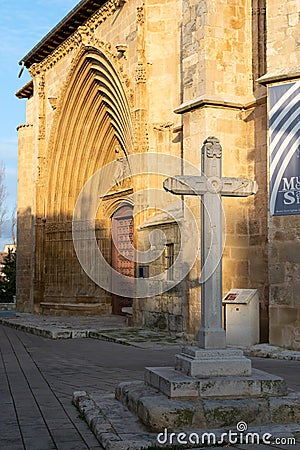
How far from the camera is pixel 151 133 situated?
1521 cm

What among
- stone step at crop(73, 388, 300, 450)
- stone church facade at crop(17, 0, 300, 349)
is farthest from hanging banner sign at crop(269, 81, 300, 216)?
stone step at crop(73, 388, 300, 450)

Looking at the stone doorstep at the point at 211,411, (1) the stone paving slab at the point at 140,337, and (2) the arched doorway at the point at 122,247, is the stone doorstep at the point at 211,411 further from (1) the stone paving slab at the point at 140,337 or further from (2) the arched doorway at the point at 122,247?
(2) the arched doorway at the point at 122,247

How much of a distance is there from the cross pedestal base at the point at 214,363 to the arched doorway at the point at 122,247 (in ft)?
44.3

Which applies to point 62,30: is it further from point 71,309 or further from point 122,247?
point 71,309

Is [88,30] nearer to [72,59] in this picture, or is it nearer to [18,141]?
[72,59]

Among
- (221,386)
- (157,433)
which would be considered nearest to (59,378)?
(221,386)

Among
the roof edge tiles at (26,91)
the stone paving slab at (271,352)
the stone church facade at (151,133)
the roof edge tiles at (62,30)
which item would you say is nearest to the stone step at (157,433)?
the stone paving slab at (271,352)

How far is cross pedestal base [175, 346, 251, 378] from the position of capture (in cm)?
496

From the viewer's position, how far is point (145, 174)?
15211 mm

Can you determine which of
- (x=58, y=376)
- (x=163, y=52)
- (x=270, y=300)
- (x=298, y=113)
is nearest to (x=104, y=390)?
(x=58, y=376)

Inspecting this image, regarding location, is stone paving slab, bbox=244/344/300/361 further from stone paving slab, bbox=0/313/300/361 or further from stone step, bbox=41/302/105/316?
stone step, bbox=41/302/105/316

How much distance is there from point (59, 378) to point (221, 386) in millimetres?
3223

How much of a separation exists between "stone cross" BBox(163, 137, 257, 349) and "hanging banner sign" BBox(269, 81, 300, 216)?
4336 millimetres

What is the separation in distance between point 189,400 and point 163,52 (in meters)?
11.8
